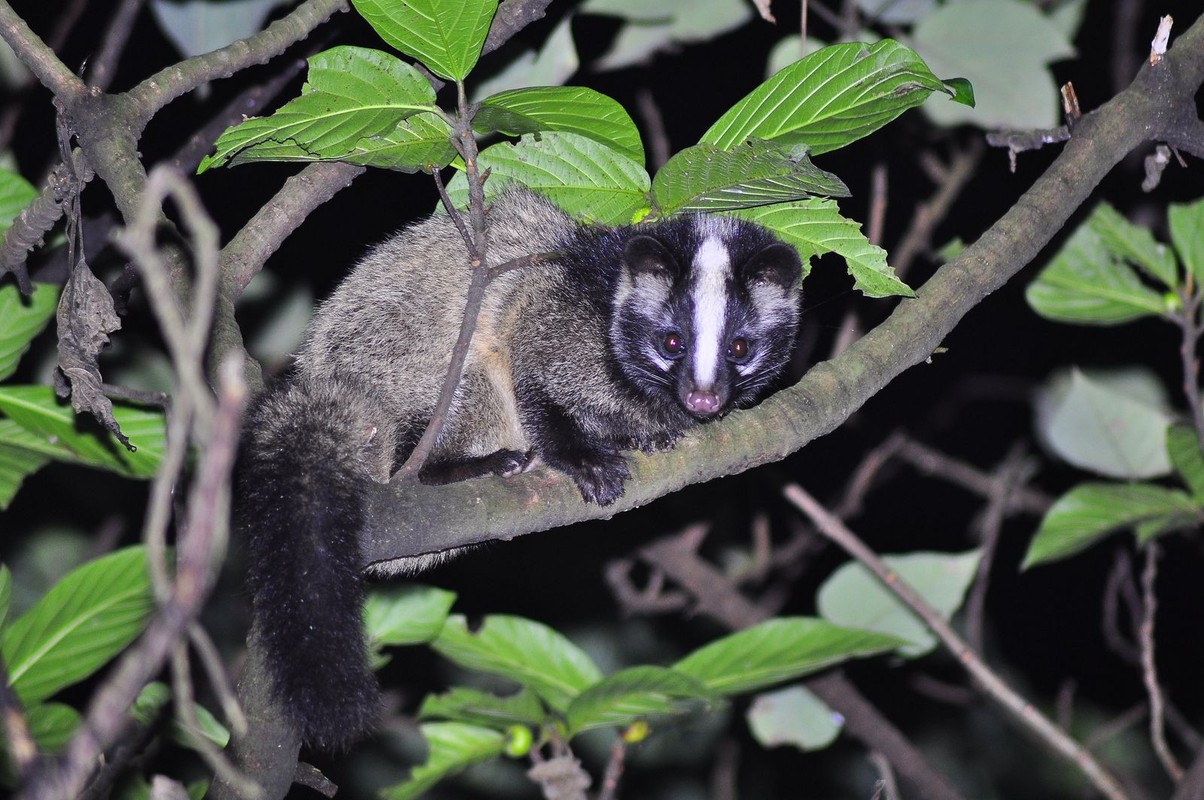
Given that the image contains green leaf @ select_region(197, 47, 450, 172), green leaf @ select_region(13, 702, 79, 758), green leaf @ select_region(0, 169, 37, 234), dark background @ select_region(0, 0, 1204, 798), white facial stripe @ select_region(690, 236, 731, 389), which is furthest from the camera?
dark background @ select_region(0, 0, 1204, 798)

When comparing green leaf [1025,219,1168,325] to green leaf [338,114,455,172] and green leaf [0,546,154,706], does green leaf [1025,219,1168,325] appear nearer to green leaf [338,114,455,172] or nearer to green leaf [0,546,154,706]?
green leaf [338,114,455,172]

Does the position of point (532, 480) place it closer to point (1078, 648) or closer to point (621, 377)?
point (621, 377)

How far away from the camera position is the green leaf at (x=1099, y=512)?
3.65 metres

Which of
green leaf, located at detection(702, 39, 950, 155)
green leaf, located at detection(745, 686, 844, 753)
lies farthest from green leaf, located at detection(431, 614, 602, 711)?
green leaf, located at detection(702, 39, 950, 155)

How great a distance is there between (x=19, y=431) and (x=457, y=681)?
238 cm

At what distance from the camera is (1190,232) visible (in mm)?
3537

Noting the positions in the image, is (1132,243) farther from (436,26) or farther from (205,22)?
(205,22)

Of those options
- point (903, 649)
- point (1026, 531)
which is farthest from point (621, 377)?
point (1026, 531)

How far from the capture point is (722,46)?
5438mm

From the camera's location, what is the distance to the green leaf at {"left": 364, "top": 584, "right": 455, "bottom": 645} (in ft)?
10.4

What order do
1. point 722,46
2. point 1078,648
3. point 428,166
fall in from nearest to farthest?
point 428,166
point 722,46
point 1078,648

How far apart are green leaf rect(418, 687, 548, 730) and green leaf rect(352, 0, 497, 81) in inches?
71.0

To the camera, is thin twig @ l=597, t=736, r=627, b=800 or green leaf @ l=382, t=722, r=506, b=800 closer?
thin twig @ l=597, t=736, r=627, b=800

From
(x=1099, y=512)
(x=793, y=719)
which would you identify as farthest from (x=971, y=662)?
(x=793, y=719)
